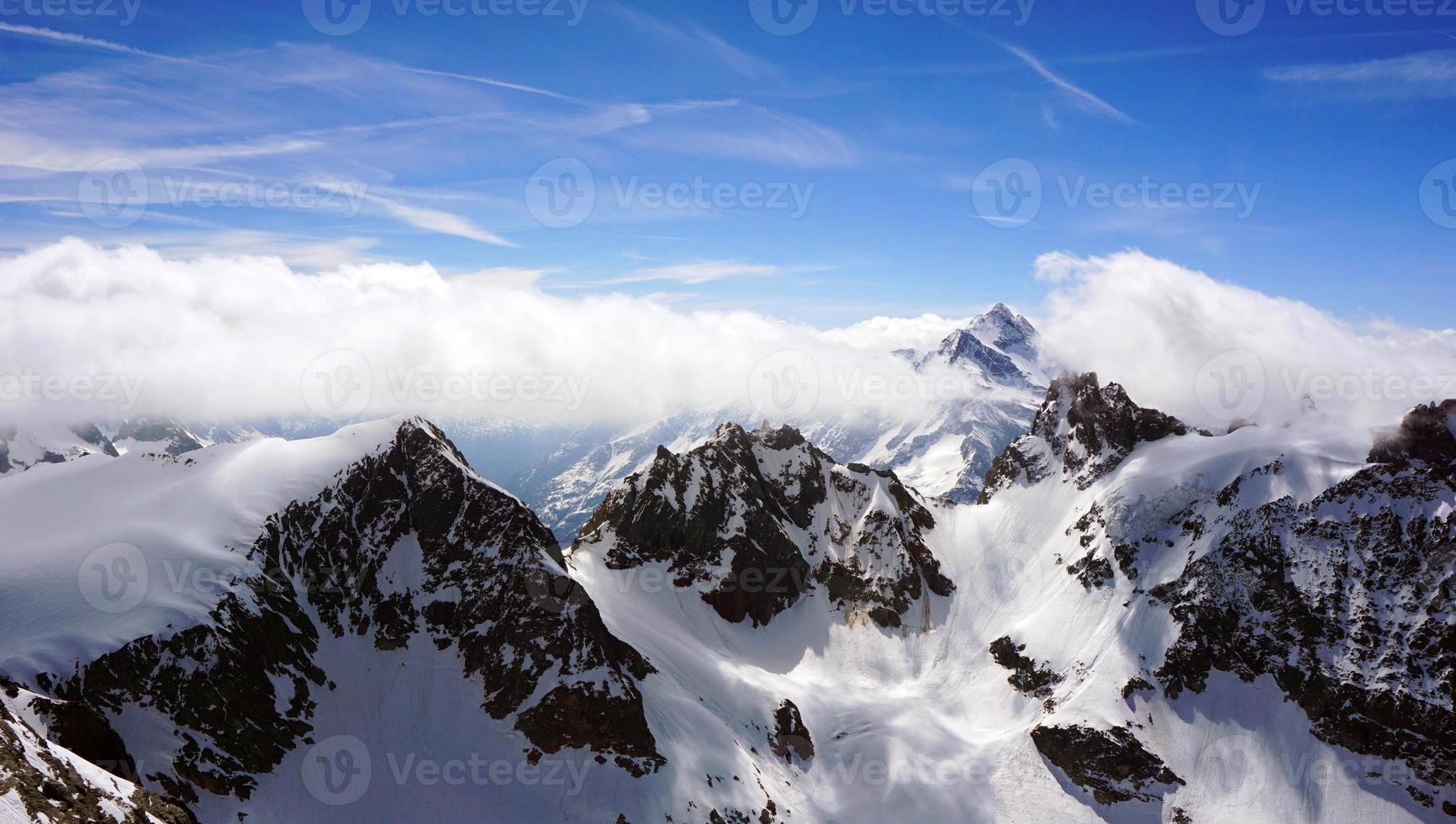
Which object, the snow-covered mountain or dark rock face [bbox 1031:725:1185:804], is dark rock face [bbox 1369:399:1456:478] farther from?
dark rock face [bbox 1031:725:1185:804]

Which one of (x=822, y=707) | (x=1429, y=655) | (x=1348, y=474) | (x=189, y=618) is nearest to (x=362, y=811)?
(x=189, y=618)

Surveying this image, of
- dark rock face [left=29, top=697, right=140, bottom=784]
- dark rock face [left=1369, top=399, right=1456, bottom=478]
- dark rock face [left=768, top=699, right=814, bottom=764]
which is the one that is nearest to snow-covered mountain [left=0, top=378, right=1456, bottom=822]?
dark rock face [left=29, top=697, right=140, bottom=784]

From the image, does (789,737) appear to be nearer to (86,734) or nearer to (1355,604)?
(86,734)

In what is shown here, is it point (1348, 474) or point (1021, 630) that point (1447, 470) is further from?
point (1021, 630)

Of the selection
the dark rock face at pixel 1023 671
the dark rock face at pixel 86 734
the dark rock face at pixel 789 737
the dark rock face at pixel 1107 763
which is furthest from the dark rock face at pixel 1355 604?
the dark rock face at pixel 86 734

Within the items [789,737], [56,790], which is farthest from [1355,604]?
[56,790]
